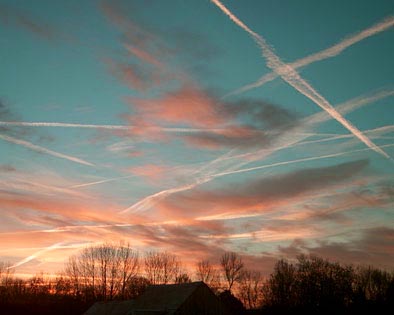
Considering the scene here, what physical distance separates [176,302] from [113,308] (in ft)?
43.9

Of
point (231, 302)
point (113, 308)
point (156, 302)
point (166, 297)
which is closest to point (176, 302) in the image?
point (166, 297)

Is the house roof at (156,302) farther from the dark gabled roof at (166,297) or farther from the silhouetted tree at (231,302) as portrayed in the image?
the silhouetted tree at (231,302)

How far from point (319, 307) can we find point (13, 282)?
72.6 m

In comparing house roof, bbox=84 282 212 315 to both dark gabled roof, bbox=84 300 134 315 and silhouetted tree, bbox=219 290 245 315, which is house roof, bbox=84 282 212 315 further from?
silhouetted tree, bbox=219 290 245 315

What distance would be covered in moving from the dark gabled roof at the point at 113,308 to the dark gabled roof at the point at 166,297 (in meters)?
1.31

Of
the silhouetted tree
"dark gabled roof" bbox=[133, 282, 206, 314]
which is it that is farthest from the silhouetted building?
the silhouetted tree

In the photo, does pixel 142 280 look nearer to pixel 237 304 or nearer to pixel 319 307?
pixel 237 304

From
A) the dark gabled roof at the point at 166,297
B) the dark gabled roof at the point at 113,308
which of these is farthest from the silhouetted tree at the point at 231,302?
the dark gabled roof at the point at 166,297

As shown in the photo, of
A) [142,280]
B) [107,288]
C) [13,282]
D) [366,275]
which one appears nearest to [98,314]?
[107,288]

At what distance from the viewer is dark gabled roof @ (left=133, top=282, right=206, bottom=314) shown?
50938mm

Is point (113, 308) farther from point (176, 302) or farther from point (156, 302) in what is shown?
point (176, 302)

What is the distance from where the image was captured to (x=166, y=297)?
2119 inches

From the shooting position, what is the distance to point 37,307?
8319 centimetres

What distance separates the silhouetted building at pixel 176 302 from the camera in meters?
50.4
